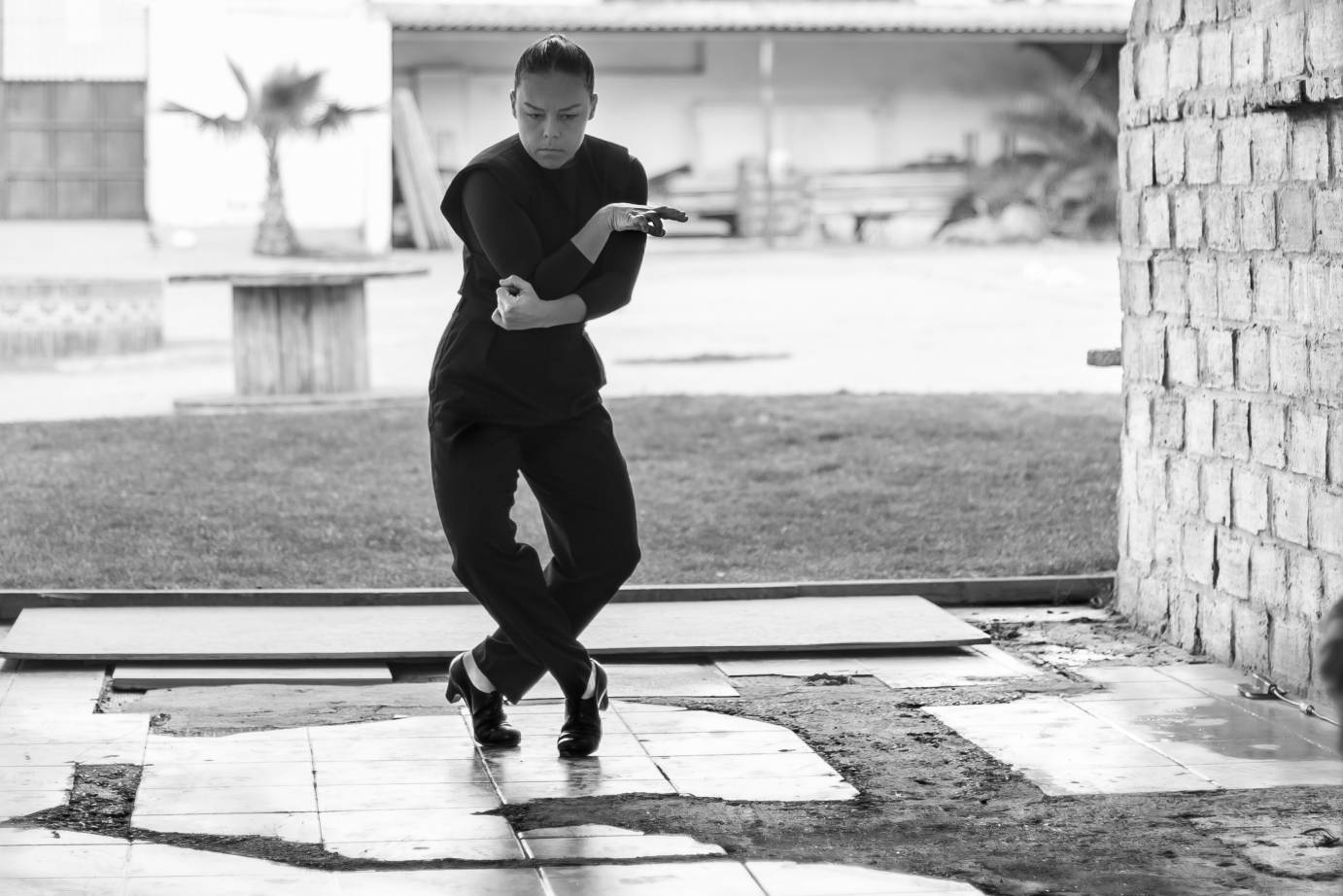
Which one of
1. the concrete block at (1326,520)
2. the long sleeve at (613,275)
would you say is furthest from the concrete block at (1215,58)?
the long sleeve at (613,275)

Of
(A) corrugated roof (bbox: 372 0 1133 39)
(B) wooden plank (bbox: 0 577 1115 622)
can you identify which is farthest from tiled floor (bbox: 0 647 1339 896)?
(A) corrugated roof (bbox: 372 0 1133 39)

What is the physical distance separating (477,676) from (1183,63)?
3.08 m

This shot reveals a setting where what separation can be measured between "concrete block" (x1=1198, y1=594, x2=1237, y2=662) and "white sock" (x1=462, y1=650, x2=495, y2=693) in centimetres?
246

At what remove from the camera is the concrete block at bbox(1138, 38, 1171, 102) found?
6.53m

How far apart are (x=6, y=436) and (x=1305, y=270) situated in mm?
7754

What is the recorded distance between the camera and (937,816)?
4527 mm

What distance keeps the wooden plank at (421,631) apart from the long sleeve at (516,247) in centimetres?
187

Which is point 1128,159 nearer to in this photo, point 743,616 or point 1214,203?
point 1214,203

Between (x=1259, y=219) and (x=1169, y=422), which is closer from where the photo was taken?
(x=1259, y=219)

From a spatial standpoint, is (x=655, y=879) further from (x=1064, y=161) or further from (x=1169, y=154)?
(x=1064, y=161)

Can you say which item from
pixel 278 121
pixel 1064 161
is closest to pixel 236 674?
pixel 278 121

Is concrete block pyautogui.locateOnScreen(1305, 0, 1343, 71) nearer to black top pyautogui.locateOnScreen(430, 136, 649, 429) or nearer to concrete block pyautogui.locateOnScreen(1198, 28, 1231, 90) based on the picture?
concrete block pyautogui.locateOnScreen(1198, 28, 1231, 90)

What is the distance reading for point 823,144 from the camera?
32.0m

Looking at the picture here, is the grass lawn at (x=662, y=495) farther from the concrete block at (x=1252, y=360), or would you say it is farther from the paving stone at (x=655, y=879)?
the paving stone at (x=655, y=879)
